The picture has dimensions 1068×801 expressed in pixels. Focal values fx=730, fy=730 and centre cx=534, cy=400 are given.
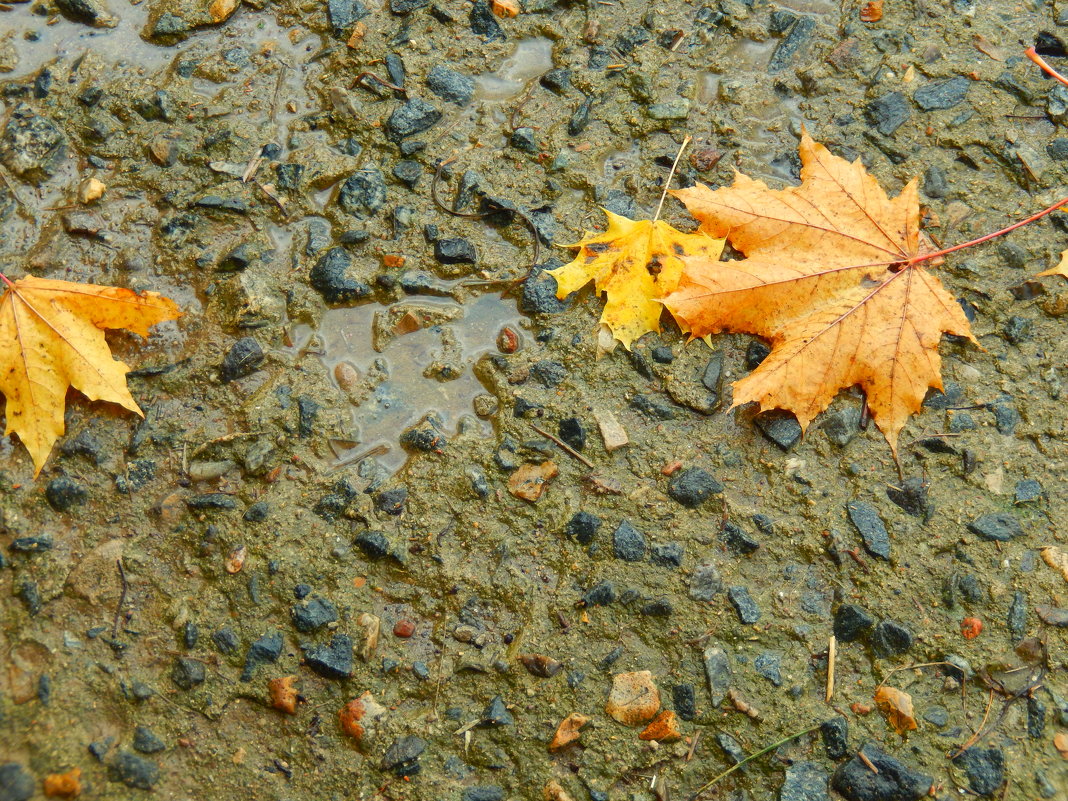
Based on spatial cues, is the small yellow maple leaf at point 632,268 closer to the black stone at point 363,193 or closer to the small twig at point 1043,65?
the black stone at point 363,193

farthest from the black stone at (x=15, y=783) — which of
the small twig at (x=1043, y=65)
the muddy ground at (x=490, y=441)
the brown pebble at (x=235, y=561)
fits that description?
the small twig at (x=1043, y=65)

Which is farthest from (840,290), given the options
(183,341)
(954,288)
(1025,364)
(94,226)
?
(94,226)

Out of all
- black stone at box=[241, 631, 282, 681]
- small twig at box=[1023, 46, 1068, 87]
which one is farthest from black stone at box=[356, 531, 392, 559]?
small twig at box=[1023, 46, 1068, 87]

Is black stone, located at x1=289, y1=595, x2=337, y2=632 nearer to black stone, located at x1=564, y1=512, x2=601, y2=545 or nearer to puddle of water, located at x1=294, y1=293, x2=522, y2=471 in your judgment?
puddle of water, located at x1=294, y1=293, x2=522, y2=471

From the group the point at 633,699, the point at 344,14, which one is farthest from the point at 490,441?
the point at 344,14

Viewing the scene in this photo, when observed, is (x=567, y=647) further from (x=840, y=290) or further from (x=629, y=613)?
(x=840, y=290)

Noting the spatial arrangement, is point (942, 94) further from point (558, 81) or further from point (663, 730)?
point (663, 730)
